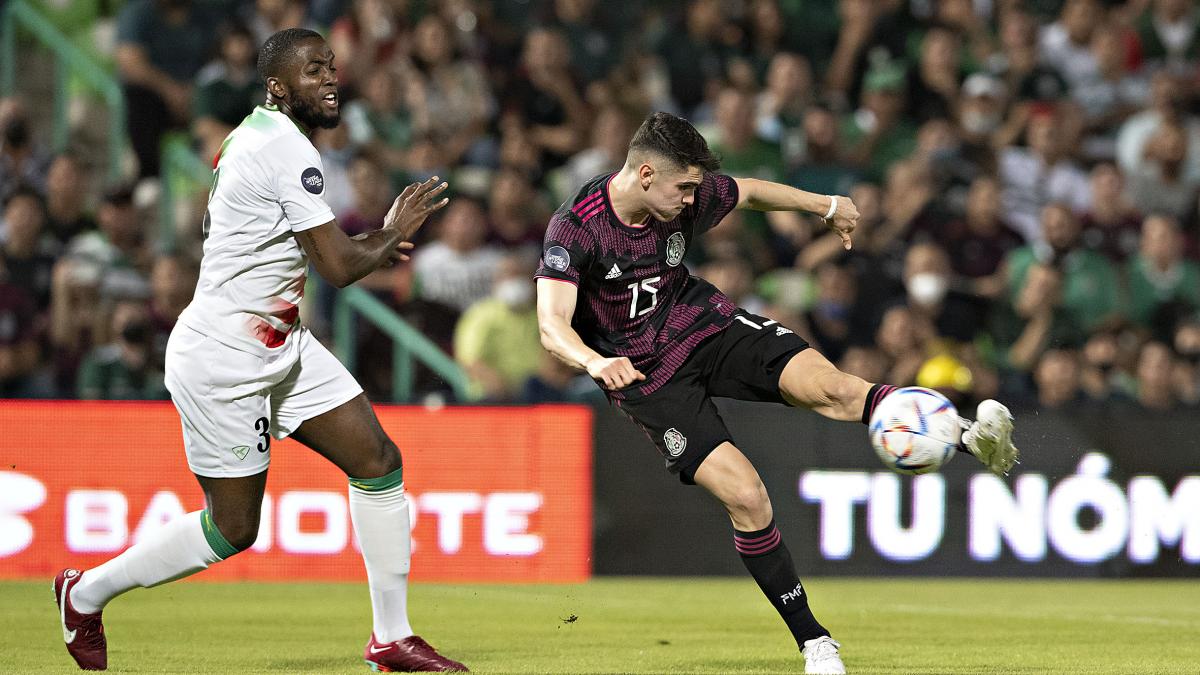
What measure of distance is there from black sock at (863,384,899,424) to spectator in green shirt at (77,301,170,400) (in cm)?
618

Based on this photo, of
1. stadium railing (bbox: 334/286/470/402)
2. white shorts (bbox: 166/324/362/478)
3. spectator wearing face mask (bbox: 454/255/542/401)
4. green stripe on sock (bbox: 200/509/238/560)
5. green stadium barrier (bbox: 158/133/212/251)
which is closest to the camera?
white shorts (bbox: 166/324/362/478)

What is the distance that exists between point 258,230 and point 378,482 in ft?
3.62

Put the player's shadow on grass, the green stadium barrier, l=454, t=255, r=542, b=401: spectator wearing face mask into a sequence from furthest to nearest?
the green stadium barrier
l=454, t=255, r=542, b=401: spectator wearing face mask
the player's shadow on grass

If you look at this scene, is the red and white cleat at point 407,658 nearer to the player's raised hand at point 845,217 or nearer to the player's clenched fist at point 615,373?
the player's clenched fist at point 615,373

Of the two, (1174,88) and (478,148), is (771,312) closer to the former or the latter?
(478,148)

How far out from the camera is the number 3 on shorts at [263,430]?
6473mm

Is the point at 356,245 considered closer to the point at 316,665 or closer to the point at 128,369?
the point at 316,665

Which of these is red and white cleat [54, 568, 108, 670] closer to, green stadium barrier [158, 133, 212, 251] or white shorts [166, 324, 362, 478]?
white shorts [166, 324, 362, 478]

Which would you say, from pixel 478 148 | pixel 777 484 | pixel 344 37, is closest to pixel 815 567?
pixel 777 484

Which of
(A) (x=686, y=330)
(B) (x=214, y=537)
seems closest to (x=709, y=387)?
(A) (x=686, y=330)

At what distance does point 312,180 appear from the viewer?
6.28 meters

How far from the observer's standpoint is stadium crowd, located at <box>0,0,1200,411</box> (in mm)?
12117

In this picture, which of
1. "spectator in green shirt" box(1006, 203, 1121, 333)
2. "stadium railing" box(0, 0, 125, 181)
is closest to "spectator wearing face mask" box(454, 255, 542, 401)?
"stadium railing" box(0, 0, 125, 181)

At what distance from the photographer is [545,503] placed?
1126 cm
